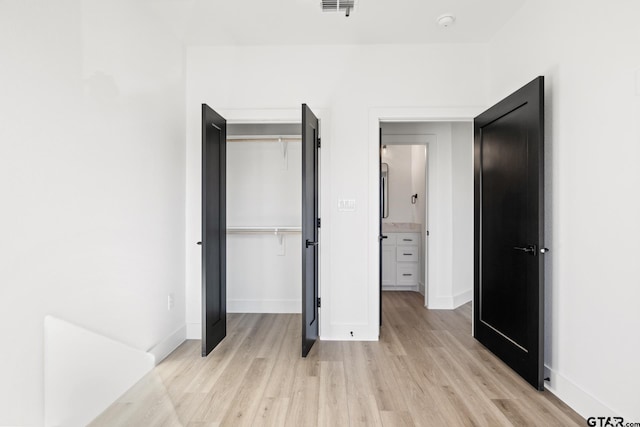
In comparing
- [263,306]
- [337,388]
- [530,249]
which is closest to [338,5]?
[530,249]

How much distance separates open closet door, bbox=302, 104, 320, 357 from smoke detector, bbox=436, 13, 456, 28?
125 centimetres

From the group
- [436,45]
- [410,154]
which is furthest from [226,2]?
[410,154]

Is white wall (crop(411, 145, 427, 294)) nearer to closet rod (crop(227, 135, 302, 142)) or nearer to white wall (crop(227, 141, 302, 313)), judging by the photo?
white wall (crop(227, 141, 302, 313))

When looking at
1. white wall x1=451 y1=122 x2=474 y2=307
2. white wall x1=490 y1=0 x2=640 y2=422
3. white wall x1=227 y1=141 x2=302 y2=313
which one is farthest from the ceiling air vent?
white wall x1=451 y1=122 x2=474 y2=307

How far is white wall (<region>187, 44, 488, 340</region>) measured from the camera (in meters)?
3.21

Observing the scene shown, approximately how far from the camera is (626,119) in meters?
1.75

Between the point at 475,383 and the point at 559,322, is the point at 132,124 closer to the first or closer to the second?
the point at 475,383

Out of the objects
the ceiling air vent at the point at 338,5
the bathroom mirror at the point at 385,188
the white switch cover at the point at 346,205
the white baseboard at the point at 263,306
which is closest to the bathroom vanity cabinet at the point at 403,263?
the bathroom mirror at the point at 385,188

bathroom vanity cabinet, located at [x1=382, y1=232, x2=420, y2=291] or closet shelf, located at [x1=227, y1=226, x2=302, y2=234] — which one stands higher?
closet shelf, located at [x1=227, y1=226, x2=302, y2=234]

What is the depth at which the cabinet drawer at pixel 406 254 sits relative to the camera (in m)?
5.23

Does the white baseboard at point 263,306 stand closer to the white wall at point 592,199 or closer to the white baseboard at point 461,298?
the white baseboard at point 461,298

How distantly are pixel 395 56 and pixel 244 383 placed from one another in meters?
2.96

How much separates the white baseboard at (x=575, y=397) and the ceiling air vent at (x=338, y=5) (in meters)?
2.81

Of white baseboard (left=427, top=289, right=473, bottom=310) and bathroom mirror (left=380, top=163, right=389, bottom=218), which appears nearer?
white baseboard (left=427, top=289, right=473, bottom=310)
